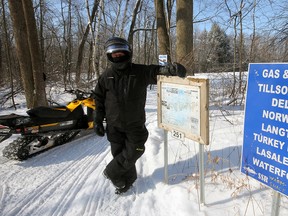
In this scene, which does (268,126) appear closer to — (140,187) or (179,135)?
(179,135)

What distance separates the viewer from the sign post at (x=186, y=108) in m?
2.72

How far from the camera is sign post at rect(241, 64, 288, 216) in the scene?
1987 mm

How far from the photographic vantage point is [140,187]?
3711mm

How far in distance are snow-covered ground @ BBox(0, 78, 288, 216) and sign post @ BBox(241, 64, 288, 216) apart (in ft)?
2.52

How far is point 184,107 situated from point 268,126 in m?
1.05

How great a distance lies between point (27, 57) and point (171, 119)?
7.16 m

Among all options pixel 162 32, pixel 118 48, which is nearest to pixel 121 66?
pixel 118 48

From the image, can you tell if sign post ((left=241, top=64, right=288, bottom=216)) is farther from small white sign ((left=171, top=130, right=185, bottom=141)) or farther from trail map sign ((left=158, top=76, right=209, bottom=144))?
small white sign ((left=171, top=130, right=185, bottom=141))

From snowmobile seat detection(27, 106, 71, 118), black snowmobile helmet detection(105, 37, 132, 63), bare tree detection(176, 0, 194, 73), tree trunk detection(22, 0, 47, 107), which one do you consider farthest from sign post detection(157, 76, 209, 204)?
tree trunk detection(22, 0, 47, 107)

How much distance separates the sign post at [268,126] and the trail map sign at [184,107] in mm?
488

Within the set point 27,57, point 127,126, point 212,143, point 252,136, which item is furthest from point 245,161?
point 27,57

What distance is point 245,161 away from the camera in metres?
2.38

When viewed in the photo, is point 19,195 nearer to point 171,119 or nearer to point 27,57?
point 171,119

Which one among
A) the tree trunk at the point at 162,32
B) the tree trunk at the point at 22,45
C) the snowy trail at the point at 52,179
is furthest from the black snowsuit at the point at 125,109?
the tree trunk at the point at 162,32
